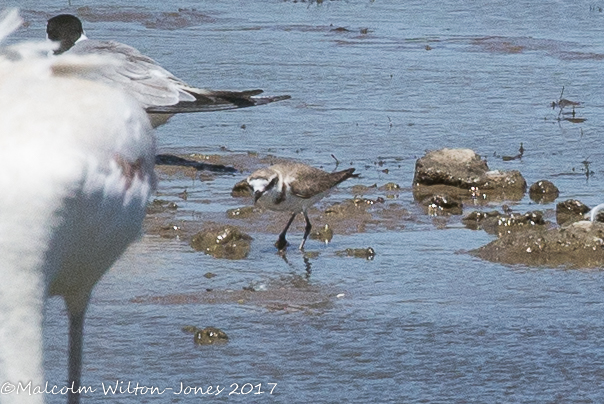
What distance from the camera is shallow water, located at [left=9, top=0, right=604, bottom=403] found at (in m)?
4.77

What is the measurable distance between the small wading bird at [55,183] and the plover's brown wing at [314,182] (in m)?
4.02

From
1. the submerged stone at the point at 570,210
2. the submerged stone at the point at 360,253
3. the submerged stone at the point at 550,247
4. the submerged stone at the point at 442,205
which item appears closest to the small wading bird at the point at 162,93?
the submerged stone at the point at 442,205

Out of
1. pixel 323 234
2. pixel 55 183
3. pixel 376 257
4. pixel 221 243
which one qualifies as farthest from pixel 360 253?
pixel 55 183

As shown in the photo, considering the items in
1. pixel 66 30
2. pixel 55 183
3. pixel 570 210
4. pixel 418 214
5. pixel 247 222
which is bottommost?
pixel 247 222

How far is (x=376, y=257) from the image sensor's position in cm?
641

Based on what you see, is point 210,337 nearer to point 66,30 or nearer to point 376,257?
point 376,257

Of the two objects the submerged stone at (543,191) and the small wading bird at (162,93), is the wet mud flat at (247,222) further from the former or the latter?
the submerged stone at (543,191)

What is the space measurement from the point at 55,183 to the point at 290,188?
439 cm

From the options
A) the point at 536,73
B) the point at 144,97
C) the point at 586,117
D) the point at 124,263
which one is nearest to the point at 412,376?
the point at 124,263

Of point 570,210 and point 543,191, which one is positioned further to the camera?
point 543,191

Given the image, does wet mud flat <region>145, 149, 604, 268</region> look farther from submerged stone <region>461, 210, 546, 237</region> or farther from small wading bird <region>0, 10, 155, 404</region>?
small wading bird <region>0, 10, 155, 404</region>

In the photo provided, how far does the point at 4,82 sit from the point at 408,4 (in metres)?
13.9

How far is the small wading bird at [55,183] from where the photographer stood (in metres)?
2.62

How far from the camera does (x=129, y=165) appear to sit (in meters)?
2.88
